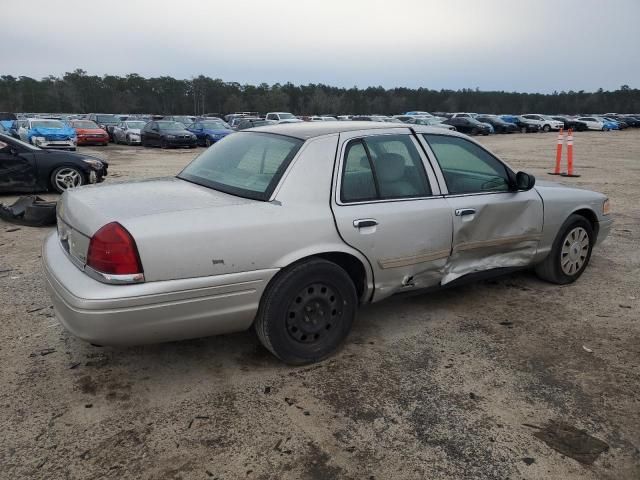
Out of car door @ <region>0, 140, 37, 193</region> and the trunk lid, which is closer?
the trunk lid

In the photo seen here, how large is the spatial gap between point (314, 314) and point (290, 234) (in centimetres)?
59

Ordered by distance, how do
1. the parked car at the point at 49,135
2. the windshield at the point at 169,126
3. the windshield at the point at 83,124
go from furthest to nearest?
1. the windshield at the point at 83,124
2. the windshield at the point at 169,126
3. the parked car at the point at 49,135

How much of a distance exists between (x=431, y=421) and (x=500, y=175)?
2.37 m

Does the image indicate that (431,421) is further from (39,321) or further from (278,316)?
(39,321)

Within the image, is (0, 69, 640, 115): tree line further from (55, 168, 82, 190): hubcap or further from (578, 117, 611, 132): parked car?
(55, 168, 82, 190): hubcap

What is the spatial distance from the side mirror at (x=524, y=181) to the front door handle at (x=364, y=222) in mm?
1600

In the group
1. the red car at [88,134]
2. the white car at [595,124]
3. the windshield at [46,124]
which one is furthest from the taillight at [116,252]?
the white car at [595,124]

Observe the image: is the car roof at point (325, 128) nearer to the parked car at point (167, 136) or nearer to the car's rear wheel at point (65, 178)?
the car's rear wheel at point (65, 178)

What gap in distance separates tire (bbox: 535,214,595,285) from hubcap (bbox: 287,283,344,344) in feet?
8.10

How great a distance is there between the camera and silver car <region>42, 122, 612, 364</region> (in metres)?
2.82

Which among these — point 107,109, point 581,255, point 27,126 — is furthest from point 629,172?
point 107,109

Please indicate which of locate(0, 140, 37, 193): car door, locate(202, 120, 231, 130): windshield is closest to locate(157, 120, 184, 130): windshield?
locate(202, 120, 231, 130): windshield

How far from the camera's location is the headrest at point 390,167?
3711mm

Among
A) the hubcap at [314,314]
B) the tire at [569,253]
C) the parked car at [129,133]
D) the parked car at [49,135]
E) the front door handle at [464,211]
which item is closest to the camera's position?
the hubcap at [314,314]
